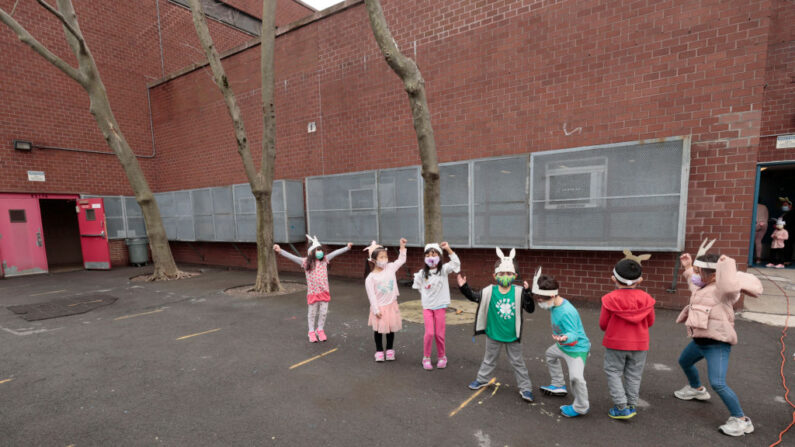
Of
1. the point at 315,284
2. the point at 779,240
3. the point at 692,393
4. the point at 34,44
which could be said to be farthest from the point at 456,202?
the point at 34,44

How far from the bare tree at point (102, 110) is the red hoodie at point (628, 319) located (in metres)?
11.9

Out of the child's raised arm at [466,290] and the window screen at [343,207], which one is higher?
the window screen at [343,207]

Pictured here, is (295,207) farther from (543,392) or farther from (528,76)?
(543,392)

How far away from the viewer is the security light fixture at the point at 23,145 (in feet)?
37.9

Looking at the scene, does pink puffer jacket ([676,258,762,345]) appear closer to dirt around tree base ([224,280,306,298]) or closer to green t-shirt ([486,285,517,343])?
green t-shirt ([486,285,517,343])

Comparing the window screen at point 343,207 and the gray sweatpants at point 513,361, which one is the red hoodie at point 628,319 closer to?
the gray sweatpants at point 513,361

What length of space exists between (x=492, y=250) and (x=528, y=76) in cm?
387

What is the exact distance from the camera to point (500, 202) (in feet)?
24.8

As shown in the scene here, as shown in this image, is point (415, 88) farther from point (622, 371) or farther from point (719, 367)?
point (719, 367)

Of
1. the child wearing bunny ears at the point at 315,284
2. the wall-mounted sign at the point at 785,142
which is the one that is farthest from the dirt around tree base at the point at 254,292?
the wall-mounted sign at the point at 785,142

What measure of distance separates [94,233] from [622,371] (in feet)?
55.7

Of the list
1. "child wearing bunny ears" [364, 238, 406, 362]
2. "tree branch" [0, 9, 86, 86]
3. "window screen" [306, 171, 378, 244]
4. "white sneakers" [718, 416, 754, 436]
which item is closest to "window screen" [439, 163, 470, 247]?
"window screen" [306, 171, 378, 244]

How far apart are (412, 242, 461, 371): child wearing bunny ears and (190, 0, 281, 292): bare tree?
224 inches

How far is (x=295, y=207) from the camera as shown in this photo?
10.8 meters
